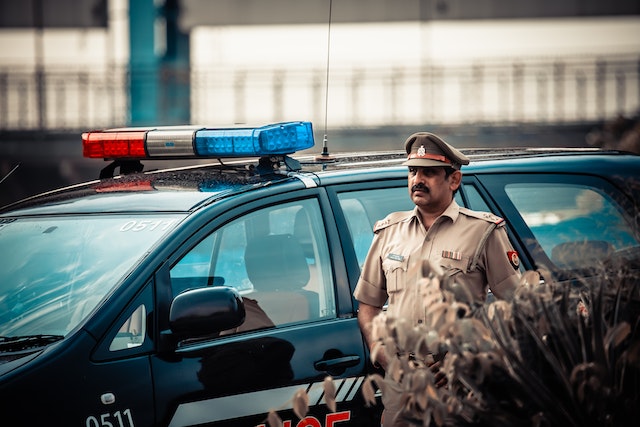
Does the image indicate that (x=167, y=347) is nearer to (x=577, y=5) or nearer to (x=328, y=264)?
(x=328, y=264)

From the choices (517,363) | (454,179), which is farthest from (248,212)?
(517,363)

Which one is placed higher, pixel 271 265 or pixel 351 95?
pixel 351 95

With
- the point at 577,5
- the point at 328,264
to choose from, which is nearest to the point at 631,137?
the point at 577,5

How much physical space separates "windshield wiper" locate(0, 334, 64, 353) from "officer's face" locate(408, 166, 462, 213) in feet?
4.17

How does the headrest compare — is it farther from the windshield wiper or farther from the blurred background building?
the blurred background building

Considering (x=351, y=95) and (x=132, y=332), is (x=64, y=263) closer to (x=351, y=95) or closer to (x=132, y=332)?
(x=132, y=332)

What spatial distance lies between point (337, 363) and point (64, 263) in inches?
40.3

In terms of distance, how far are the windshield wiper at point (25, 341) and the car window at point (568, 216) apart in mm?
2055

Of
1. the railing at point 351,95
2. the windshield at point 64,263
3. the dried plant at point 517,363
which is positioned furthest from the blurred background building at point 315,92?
the dried plant at point 517,363

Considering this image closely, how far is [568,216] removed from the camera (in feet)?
15.5

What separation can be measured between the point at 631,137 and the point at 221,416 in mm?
10519

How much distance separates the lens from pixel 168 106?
17.4 meters

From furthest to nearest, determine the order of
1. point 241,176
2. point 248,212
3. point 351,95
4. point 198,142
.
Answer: point 351,95, point 198,142, point 241,176, point 248,212

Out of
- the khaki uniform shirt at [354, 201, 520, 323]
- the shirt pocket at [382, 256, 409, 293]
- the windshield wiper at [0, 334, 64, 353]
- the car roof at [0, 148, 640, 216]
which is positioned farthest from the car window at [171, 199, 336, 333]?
the windshield wiper at [0, 334, 64, 353]
